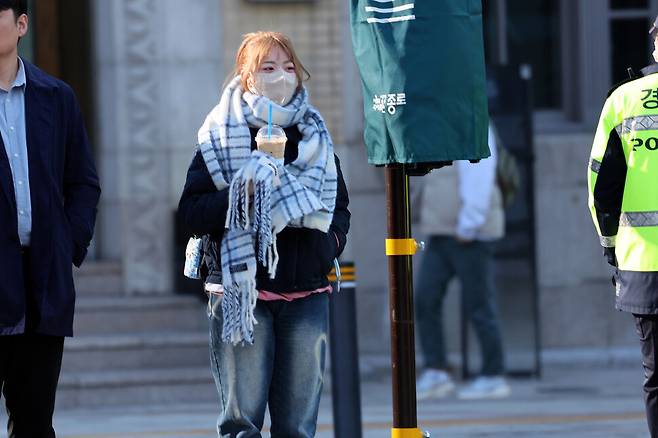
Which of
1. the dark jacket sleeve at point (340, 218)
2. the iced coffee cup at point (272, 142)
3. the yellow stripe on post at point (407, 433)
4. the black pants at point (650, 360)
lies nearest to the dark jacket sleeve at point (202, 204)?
the iced coffee cup at point (272, 142)

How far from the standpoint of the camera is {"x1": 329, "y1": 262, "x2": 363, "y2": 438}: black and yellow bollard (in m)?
7.47

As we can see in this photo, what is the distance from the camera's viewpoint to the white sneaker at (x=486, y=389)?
1062 cm

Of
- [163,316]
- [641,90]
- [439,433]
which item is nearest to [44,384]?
[641,90]

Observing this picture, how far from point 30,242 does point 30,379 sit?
1.45ft

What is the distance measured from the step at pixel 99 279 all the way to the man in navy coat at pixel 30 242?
19.6 ft

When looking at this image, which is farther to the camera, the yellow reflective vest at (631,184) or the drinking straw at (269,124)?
the yellow reflective vest at (631,184)

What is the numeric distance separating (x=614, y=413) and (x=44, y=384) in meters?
5.04

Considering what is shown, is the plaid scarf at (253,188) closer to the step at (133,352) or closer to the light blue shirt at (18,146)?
the light blue shirt at (18,146)

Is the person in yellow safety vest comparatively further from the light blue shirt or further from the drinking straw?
the light blue shirt

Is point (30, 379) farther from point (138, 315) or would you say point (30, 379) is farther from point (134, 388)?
point (138, 315)

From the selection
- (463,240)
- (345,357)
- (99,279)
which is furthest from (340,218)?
(99,279)

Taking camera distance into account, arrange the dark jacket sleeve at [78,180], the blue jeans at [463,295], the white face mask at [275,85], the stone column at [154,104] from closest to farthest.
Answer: the dark jacket sleeve at [78,180] → the white face mask at [275,85] → the blue jeans at [463,295] → the stone column at [154,104]

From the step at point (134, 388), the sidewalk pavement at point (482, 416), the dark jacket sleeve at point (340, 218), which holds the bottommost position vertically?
the sidewalk pavement at point (482, 416)

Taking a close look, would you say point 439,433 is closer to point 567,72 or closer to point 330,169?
point 330,169
